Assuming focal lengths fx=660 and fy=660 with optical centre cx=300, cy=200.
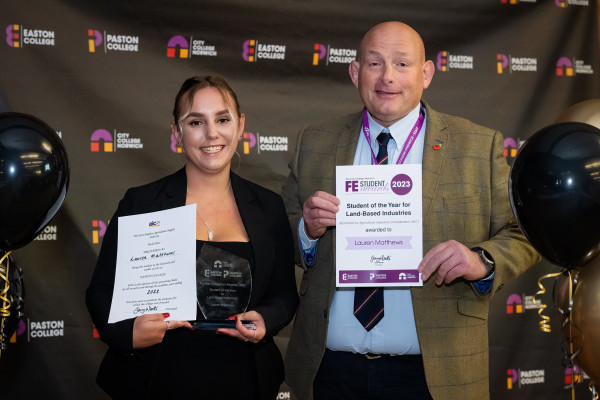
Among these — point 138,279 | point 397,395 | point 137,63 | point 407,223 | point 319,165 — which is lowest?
point 397,395

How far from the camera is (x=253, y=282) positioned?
2.27 metres

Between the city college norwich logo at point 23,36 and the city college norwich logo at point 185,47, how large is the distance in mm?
675

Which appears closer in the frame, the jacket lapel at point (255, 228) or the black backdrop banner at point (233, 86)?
the jacket lapel at point (255, 228)

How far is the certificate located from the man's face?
767 mm

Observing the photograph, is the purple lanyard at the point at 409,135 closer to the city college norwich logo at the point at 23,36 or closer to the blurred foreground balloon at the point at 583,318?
the blurred foreground balloon at the point at 583,318

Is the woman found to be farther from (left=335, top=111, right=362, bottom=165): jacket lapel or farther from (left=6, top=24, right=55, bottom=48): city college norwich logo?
(left=6, top=24, right=55, bottom=48): city college norwich logo

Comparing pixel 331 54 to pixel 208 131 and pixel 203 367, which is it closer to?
pixel 208 131

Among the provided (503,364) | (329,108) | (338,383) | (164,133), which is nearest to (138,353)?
(338,383)

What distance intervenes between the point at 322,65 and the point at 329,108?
0.86 feet

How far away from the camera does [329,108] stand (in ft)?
13.1

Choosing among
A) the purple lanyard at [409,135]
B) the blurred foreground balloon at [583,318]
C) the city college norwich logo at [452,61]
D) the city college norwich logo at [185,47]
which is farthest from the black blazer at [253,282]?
the city college norwich logo at [452,61]

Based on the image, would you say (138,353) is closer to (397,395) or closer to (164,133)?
(397,395)

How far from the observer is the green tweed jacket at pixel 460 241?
7.42 feet

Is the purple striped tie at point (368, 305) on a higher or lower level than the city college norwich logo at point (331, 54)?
lower
